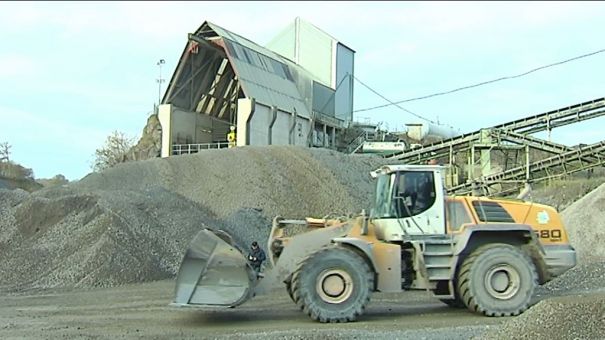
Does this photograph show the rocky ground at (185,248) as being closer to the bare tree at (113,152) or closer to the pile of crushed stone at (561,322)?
the pile of crushed stone at (561,322)

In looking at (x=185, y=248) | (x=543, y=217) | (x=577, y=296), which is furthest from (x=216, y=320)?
(x=185, y=248)

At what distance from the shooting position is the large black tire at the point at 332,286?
12.1 metres

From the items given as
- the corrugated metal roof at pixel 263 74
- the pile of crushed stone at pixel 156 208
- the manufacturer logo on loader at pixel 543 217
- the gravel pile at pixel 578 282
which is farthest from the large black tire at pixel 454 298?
the corrugated metal roof at pixel 263 74

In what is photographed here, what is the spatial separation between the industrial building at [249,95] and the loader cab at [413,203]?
34694mm

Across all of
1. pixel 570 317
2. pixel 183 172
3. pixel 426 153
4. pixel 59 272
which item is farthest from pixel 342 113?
pixel 570 317

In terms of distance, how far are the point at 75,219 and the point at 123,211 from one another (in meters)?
1.58

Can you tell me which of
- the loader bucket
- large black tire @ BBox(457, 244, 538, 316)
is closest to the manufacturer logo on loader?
large black tire @ BBox(457, 244, 538, 316)

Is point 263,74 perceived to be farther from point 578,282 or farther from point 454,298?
point 454,298

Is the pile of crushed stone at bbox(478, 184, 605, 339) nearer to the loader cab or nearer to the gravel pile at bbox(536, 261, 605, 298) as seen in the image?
the gravel pile at bbox(536, 261, 605, 298)

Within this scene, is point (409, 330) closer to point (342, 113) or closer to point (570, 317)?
point (570, 317)

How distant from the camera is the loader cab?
42.3ft

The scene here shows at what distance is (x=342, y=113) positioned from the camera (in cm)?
6688

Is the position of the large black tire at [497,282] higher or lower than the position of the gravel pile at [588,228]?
lower

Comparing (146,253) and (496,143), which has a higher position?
(496,143)
